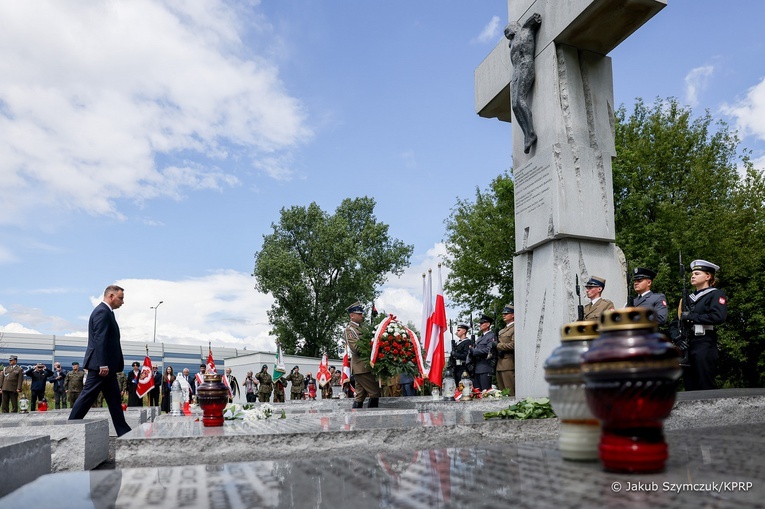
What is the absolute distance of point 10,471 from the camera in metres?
3.68

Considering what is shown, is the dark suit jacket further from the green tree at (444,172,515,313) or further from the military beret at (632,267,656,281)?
the green tree at (444,172,515,313)

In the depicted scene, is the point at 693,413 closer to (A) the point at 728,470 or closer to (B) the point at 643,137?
(A) the point at 728,470

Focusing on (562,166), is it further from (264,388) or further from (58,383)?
(58,383)

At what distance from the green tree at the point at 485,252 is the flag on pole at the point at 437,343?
48.4 ft

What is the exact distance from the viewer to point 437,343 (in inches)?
421

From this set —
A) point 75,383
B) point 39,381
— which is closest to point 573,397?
point 75,383

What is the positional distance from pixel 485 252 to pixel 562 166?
19090 millimetres

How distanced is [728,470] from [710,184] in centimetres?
2519

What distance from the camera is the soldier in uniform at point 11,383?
20.7 metres

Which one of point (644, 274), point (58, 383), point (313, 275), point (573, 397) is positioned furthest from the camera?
point (313, 275)

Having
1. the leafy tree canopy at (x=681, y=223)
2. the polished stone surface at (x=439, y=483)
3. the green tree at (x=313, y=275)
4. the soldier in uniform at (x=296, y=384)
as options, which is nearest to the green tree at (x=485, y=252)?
the leafy tree canopy at (x=681, y=223)

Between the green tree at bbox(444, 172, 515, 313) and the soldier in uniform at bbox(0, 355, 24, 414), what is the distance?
57.2 feet

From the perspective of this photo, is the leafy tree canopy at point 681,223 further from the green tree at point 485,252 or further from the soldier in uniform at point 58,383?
the soldier in uniform at point 58,383

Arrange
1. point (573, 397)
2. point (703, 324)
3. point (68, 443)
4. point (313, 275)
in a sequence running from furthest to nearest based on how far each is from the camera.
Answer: point (313, 275), point (703, 324), point (68, 443), point (573, 397)
